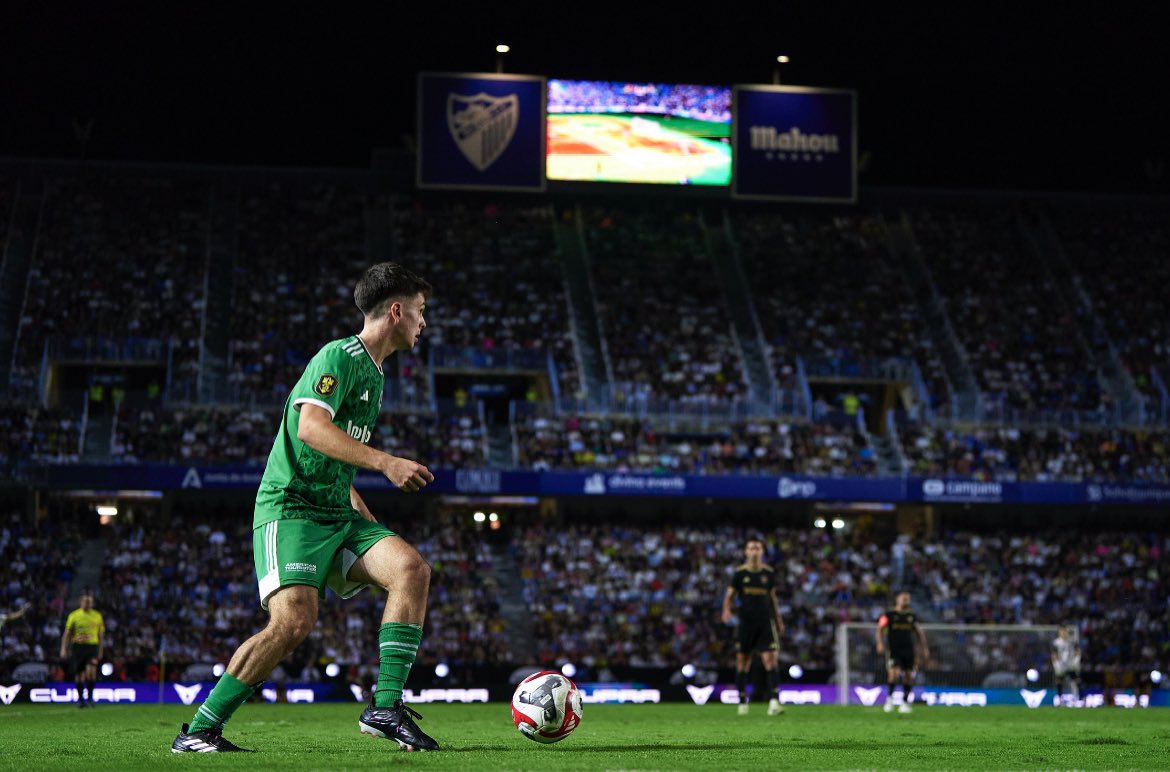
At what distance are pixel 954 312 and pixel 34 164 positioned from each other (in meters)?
29.2

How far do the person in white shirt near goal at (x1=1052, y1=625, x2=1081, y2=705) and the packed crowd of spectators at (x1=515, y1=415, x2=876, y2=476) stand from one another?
945 centimetres

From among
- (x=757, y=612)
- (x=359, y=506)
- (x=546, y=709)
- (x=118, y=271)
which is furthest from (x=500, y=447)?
(x=359, y=506)

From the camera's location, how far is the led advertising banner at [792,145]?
43562 millimetres

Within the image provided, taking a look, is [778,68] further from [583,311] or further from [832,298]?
[583,311]

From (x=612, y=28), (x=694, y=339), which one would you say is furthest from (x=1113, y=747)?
(x=694, y=339)

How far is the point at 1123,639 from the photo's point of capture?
3675cm

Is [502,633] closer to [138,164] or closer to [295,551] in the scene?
[138,164]

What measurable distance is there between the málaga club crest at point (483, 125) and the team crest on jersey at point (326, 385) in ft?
114

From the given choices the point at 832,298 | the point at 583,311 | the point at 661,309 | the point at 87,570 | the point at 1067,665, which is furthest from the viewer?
the point at 832,298

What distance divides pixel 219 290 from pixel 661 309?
520 inches

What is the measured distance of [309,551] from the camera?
8445mm

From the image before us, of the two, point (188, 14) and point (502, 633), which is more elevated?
point (188, 14)

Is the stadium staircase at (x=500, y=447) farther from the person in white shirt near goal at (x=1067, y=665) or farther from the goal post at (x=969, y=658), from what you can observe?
the person in white shirt near goal at (x=1067, y=665)

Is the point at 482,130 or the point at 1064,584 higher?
the point at 482,130
